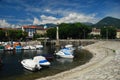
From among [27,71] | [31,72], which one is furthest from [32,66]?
[31,72]

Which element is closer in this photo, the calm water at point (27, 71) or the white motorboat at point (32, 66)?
the calm water at point (27, 71)

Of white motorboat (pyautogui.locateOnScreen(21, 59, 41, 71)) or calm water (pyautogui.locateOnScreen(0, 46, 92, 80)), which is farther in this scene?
white motorboat (pyautogui.locateOnScreen(21, 59, 41, 71))

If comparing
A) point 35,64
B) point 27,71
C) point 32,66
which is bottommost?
point 27,71

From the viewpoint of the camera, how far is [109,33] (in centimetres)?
16325

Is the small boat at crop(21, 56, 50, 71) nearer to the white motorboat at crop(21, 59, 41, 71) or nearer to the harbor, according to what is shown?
the white motorboat at crop(21, 59, 41, 71)

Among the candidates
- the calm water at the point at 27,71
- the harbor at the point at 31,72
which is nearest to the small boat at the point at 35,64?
the harbor at the point at 31,72

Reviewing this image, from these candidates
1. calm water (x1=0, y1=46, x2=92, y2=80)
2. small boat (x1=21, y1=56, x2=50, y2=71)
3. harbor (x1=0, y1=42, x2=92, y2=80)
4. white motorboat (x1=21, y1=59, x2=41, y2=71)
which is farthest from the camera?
small boat (x1=21, y1=56, x2=50, y2=71)

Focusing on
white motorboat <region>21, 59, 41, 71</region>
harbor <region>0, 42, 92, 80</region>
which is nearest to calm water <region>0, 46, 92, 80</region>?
harbor <region>0, 42, 92, 80</region>

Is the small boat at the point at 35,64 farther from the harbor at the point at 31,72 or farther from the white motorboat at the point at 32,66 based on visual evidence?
the harbor at the point at 31,72

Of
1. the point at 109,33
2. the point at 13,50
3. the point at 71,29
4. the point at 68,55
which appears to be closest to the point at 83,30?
the point at 71,29

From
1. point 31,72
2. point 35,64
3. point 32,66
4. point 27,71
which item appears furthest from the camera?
point 35,64

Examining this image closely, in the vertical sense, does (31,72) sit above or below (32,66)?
below

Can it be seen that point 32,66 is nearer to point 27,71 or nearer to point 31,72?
point 27,71

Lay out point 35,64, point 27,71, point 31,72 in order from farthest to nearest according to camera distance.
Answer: point 35,64 < point 27,71 < point 31,72
